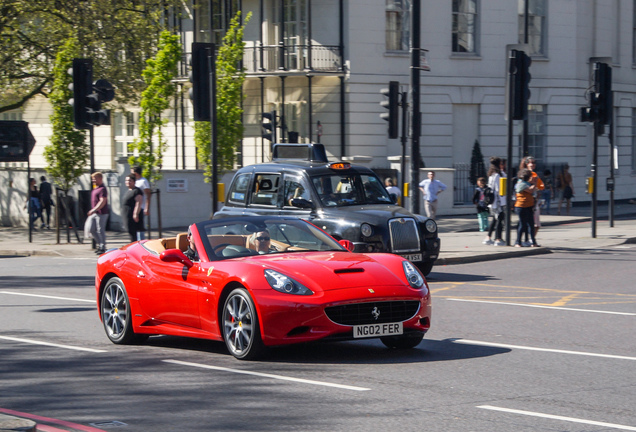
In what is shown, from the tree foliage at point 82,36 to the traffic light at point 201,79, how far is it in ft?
31.8

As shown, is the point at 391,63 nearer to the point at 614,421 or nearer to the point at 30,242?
A: the point at 30,242

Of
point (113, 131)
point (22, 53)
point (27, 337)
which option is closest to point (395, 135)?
point (27, 337)

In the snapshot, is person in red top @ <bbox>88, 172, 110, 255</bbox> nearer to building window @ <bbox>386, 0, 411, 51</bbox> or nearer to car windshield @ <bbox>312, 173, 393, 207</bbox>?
car windshield @ <bbox>312, 173, 393, 207</bbox>

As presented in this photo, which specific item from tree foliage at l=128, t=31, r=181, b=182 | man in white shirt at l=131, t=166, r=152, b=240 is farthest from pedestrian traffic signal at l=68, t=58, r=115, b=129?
tree foliage at l=128, t=31, r=181, b=182

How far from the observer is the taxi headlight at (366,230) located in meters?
14.5

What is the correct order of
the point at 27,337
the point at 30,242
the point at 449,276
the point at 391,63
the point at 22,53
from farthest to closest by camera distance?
the point at 391,63 < the point at 22,53 < the point at 30,242 < the point at 449,276 < the point at 27,337

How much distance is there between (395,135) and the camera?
19.7m

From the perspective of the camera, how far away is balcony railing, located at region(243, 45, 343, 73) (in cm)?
3353

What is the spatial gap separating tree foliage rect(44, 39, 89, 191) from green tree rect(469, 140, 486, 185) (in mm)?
14669

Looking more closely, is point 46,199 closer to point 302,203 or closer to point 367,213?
point 302,203

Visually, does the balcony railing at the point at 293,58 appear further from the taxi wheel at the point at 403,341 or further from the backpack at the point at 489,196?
the taxi wheel at the point at 403,341

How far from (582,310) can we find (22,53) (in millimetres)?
23356

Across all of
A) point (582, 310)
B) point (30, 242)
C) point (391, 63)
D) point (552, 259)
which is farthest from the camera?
point (391, 63)

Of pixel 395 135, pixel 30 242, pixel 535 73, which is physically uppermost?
pixel 535 73
